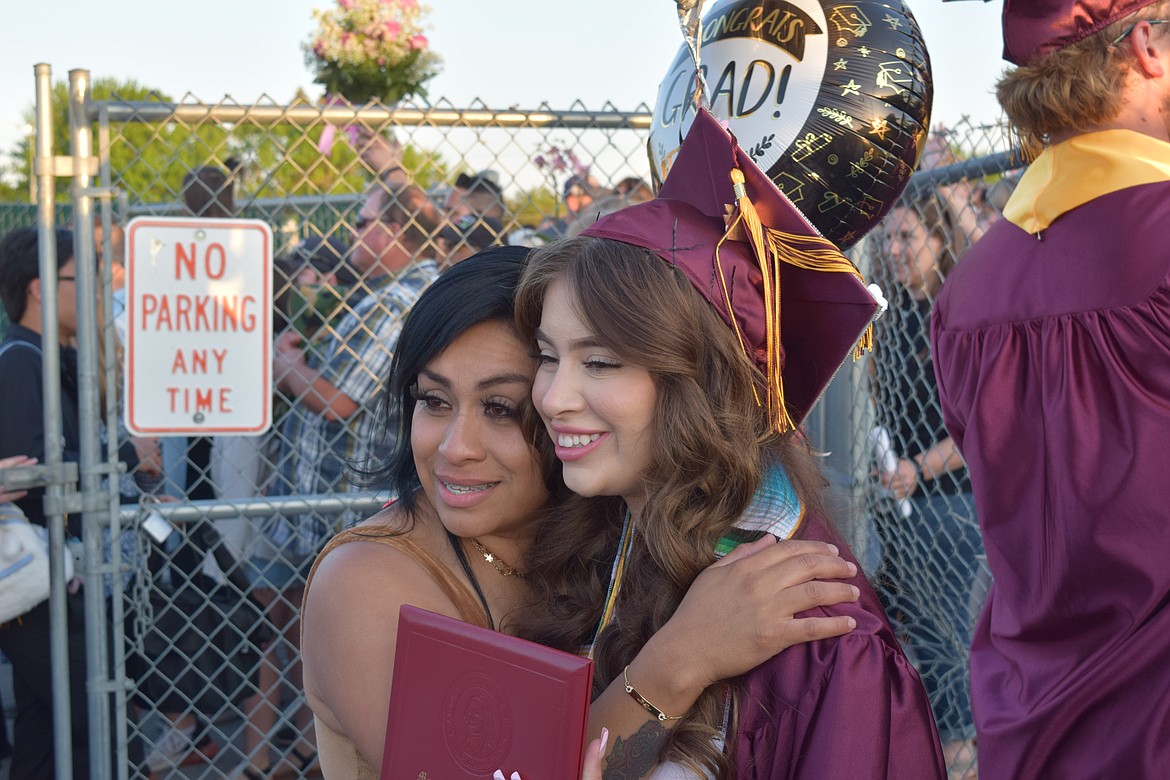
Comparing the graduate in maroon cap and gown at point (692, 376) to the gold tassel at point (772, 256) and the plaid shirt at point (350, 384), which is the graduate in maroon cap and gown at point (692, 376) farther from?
the plaid shirt at point (350, 384)

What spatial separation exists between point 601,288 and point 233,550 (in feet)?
9.23

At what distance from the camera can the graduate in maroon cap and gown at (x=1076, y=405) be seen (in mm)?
1711

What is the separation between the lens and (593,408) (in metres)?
1.72

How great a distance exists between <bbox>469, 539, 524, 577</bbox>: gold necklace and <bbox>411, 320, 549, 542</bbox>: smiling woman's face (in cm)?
5

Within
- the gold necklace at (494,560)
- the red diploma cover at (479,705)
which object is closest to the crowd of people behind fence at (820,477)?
the gold necklace at (494,560)

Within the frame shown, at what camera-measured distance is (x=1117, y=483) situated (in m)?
1.73

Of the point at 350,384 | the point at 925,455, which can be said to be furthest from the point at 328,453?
the point at 925,455

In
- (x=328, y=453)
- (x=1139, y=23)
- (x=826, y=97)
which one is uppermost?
(x=1139, y=23)

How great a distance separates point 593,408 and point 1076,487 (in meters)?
0.81

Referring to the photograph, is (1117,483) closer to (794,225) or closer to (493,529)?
(794,225)

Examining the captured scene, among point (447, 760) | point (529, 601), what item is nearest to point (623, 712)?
point (447, 760)

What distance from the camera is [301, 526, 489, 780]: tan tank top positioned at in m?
1.92

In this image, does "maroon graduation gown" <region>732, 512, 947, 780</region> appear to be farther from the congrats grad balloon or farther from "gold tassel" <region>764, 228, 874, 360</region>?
the congrats grad balloon

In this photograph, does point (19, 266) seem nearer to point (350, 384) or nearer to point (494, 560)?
point (350, 384)
